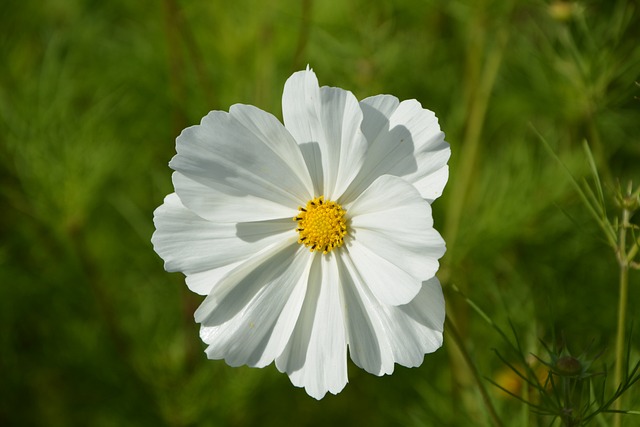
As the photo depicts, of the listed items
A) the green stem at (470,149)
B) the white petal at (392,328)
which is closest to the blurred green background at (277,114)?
the green stem at (470,149)

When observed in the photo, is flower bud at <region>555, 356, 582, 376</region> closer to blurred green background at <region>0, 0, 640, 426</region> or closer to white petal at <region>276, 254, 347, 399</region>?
white petal at <region>276, 254, 347, 399</region>

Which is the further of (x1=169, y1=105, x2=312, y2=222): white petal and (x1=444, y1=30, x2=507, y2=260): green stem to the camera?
(x1=444, y1=30, x2=507, y2=260): green stem

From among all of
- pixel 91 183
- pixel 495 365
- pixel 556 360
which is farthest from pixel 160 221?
pixel 495 365

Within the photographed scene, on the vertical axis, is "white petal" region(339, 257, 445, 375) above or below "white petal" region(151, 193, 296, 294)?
below

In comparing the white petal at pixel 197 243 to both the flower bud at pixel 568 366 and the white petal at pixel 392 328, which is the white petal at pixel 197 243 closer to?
the white petal at pixel 392 328

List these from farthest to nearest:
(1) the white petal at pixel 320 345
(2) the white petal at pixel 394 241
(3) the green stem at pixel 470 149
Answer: (3) the green stem at pixel 470 149 → (1) the white petal at pixel 320 345 → (2) the white petal at pixel 394 241

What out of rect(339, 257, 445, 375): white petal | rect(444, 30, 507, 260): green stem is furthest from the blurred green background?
rect(339, 257, 445, 375): white petal

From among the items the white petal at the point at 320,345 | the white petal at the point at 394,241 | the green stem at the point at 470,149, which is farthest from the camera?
the green stem at the point at 470,149

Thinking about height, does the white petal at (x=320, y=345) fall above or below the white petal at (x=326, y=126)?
below

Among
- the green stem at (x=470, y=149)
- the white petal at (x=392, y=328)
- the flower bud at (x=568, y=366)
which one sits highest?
the green stem at (x=470, y=149)
